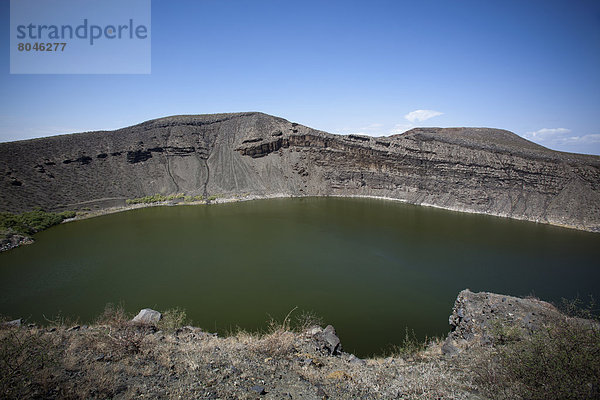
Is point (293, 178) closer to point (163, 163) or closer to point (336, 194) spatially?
point (336, 194)

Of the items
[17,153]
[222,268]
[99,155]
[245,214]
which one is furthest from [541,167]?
[17,153]

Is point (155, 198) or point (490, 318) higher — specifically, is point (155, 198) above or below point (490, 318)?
above

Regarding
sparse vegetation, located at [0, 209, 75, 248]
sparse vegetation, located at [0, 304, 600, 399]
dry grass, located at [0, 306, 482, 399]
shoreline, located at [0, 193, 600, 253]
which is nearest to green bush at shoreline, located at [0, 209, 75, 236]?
sparse vegetation, located at [0, 209, 75, 248]

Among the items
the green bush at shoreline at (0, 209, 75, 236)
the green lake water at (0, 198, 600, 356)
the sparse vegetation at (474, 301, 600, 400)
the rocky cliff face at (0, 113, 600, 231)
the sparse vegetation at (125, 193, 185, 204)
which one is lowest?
the green lake water at (0, 198, 600, 356)

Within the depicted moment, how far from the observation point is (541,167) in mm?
38125

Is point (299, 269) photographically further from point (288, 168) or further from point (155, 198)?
point (288, 168)

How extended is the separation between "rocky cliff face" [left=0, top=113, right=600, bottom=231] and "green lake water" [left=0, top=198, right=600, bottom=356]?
24.5 feet

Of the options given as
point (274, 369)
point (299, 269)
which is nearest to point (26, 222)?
point (299, 269)

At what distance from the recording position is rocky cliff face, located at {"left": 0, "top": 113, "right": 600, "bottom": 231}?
35.3 meters

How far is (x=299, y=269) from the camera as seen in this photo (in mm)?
18969

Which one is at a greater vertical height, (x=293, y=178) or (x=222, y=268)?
(x=293, y=178)

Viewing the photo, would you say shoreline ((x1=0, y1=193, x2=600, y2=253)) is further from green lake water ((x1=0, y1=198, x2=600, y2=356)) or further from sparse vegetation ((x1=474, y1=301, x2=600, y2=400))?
sparse vegetation ((x1=474, y1=301, x2=600, y2=400))

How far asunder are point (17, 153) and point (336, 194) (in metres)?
46.1

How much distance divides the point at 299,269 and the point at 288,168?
35067mm
